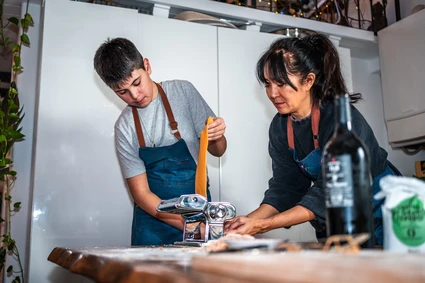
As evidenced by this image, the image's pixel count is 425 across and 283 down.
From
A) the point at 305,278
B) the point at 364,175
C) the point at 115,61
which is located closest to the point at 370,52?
the point at 115,61

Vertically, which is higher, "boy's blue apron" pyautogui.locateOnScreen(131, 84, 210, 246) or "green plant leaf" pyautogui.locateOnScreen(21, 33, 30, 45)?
"green plant leaf" pyautogui.locateOnScreen(21, 33, 30, 45)

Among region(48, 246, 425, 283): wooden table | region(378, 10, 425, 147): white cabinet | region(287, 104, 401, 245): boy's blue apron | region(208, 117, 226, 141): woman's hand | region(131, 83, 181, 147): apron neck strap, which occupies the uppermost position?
region(378, 10, 425, 147): white cabinet

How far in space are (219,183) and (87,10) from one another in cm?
123

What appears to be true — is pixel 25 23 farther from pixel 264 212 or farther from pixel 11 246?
pixel 264 212

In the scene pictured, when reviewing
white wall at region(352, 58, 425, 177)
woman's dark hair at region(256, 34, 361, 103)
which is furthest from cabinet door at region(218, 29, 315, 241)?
woman's dark hair at region(256, 34, 361, 103)

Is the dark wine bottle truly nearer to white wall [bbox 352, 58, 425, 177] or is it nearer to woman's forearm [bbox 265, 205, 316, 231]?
woman's forearm [bbox 265, 205, 316, 231]

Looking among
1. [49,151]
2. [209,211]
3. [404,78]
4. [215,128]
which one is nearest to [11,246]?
[49,151]

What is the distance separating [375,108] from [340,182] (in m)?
3.42

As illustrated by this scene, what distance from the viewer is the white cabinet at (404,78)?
324 cm

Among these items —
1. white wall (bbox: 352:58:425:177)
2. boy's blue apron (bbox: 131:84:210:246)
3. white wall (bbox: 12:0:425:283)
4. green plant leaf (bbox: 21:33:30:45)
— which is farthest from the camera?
white wall (bbox: 352:58:425:177)

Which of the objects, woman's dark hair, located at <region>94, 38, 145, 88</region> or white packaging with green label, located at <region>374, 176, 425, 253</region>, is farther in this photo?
woman's dark hair, located at <region>94, 38, 145, 88</region>

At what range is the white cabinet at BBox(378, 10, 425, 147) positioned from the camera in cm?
324

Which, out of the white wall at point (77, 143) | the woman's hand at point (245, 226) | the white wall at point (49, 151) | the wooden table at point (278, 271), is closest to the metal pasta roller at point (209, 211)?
the woman's hand at point (245, 226)

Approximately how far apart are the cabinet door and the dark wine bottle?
2043mm
